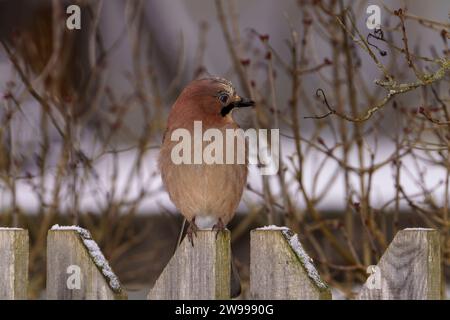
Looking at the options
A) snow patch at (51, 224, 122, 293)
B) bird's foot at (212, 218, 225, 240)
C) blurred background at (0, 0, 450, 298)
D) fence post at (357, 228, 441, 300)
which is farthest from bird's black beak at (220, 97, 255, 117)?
fence post at (357, 228, 441, 300)

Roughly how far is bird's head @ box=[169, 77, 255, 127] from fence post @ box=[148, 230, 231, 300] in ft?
3.09

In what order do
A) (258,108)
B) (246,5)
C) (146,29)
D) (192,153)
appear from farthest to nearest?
(246,5) → (146,29) → (258,108) → (192,153)

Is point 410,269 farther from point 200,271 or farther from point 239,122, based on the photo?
point 239,122

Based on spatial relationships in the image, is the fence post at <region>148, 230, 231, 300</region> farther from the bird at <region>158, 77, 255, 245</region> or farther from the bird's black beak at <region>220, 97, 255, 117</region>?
the bird's black beak at <region>220, 97, 255, 117</region>

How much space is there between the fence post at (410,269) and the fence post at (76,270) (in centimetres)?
90

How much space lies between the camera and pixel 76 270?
3197 millimetres

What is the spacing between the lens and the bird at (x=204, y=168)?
3990mm

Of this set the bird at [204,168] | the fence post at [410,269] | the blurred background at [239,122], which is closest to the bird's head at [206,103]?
the bird at [204,168]

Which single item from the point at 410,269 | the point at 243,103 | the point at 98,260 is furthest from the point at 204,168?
the point at 410,269

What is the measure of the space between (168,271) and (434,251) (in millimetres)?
914
